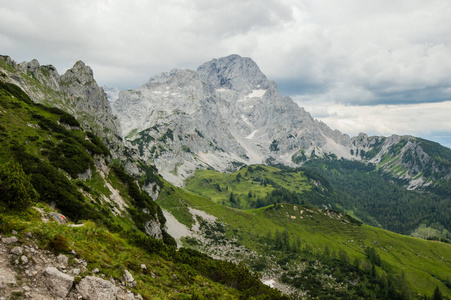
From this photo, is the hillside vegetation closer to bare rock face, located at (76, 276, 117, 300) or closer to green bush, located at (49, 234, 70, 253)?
green bush, located at (49, 234, 70, 253)

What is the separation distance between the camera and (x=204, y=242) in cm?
15475

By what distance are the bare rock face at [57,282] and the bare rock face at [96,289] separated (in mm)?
963

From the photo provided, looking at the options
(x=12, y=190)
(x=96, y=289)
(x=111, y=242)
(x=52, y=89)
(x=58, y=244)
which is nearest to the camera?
(x=96, y=289)

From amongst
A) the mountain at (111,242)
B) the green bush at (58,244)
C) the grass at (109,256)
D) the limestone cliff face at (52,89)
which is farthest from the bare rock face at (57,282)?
the limestone cliff face at (52,89)

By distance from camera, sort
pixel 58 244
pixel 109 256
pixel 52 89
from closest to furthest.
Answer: pixel 58 244
pixel 109 256
pixel 52 89

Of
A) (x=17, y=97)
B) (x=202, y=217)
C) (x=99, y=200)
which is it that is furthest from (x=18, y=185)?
(x=202, y=217)

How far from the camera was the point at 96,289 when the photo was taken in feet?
61.0

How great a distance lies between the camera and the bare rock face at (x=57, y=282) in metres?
16.5

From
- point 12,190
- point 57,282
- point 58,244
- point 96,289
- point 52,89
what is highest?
point 52,89

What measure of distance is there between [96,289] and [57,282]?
3.02m

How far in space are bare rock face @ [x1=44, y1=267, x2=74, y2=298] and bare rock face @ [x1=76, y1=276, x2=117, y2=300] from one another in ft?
3.16

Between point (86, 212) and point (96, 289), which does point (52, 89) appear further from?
point (96, 289)

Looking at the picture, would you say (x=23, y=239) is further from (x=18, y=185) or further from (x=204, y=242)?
(x=204, y=242)

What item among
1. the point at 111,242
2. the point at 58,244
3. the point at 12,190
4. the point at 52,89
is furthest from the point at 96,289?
the point at 52,89
